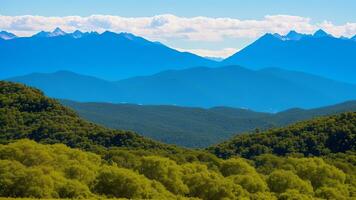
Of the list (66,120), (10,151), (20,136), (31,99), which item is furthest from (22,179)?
(31,99)

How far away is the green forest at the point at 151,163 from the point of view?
180 feet

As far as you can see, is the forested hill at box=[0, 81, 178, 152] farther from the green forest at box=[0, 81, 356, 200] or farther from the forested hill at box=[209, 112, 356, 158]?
the forested hill at box=[209, 112, 356, 158]

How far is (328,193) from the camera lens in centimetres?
7025

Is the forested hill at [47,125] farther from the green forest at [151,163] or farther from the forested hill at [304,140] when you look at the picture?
the forested hill at [304,140]

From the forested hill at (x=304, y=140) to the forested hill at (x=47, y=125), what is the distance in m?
16.4

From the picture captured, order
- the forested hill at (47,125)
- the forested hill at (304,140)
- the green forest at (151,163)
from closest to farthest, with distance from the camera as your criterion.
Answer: the green forest at (151,163) → the forested hill at (304,140) → the forested hill at (47,125)

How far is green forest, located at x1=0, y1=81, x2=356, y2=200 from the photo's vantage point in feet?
180

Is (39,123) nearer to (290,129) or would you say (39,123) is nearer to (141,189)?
(290,129)

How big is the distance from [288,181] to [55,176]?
91.6 ft

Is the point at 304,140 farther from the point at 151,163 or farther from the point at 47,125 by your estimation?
the point at 151,163

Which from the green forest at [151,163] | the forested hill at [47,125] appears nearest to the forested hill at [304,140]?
the green forest at [151,163]

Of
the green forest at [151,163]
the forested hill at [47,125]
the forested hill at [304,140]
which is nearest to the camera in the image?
the green forest at [151,163]

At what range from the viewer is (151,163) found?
69.6 meters

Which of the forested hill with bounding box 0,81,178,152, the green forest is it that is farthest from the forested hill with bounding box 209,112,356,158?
the forested hill with bounding box 0,81,178,152
